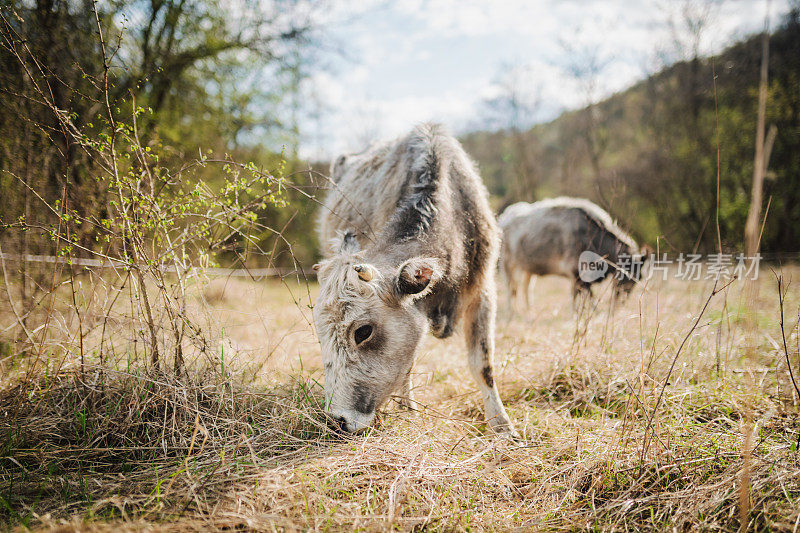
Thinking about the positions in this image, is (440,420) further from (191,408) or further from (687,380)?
(687,380)

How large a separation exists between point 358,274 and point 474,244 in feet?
4.43

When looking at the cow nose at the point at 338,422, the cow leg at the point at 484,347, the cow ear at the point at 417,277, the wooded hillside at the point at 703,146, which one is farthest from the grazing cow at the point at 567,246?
the cow nose at the point at 338,422

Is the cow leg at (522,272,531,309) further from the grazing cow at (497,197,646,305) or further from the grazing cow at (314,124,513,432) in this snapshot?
the grazing cow at (314,124,513,432)

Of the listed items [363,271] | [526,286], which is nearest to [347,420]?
[363,271]

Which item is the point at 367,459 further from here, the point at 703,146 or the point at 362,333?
the point at 703,146

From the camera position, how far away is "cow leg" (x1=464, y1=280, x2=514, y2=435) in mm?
3479

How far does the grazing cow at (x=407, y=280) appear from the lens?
2.81 m

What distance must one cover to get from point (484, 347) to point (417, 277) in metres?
1.21

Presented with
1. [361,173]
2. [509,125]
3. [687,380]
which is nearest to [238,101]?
[361,173]

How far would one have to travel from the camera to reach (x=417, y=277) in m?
2.87

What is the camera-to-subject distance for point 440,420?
3271mm

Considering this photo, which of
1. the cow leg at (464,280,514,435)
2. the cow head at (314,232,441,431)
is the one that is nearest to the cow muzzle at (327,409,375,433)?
the cow head at (314,232,441,431)

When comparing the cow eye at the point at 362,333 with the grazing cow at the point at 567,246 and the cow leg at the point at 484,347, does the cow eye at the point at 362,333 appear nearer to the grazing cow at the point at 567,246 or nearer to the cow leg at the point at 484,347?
the cow leg at the point at 484,347

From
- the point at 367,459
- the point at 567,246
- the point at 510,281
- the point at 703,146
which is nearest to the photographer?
the point at 367,459
